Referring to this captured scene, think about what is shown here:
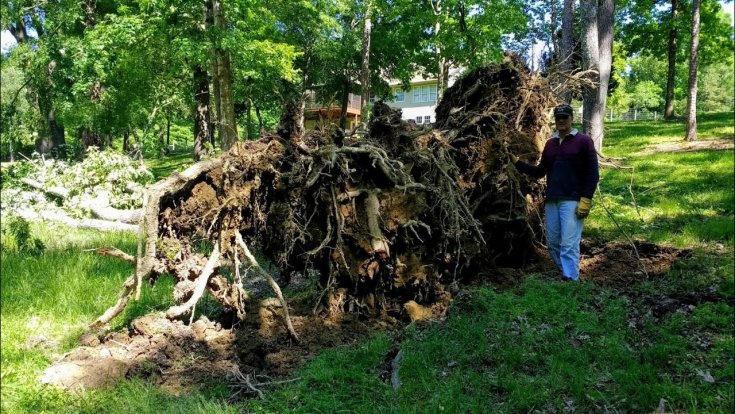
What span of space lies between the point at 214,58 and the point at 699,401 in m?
12.8

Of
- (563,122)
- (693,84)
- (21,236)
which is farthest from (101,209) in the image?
(693,84)

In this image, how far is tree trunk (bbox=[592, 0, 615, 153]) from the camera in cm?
845

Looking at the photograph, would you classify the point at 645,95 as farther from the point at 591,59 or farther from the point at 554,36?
the point at 591,59

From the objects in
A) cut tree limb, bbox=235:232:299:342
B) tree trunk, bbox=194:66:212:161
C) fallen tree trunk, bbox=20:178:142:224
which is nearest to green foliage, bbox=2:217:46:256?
cut tree limb, bbox=235:232:299:342

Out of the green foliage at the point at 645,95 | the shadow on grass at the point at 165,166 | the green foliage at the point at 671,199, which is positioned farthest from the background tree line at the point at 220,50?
the green foliage at the point at 645,95

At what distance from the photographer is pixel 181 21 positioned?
1455 cm

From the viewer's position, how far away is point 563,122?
5.74 metres

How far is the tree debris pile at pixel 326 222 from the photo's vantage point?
16.9ft

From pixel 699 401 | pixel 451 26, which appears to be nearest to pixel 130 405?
pixel 699 401

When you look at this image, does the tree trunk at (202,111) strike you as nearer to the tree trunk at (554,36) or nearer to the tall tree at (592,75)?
the tree trunk at (554,36)

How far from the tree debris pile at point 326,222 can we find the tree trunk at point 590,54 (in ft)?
12.6

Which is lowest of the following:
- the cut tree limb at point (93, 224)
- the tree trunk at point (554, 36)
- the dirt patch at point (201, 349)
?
the dirt patch at point (201, 349)

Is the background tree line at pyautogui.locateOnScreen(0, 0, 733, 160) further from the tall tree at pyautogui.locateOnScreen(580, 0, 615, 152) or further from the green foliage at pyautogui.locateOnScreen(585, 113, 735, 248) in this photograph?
the green foliage at pyautogui.locateOnScreen(585, 113, 735, 248)

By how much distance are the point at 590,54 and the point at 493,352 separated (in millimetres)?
6187
